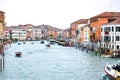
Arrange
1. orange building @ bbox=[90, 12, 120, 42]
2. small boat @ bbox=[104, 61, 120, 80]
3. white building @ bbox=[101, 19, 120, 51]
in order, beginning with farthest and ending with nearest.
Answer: orange building @ bbox=[90, 12, 120, 42]
white building @ bbox=[101, 19, 120, 51]
small boat @ bbox=[104, 61, 120, 80]

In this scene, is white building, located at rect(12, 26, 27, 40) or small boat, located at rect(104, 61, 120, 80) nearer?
small boat, located at rect(104, 61, 120, 80)

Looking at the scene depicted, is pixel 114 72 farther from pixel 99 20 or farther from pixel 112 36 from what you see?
pixel 99 20

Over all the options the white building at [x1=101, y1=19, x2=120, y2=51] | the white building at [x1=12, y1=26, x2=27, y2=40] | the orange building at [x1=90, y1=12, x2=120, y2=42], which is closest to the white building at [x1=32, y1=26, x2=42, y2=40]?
the white building at [x1=12, y1=26, x2=27, y2=40]

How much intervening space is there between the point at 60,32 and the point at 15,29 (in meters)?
43.9

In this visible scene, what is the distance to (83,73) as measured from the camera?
95.7 feet

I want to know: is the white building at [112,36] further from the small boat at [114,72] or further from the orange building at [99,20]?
the small boat at [114,72]

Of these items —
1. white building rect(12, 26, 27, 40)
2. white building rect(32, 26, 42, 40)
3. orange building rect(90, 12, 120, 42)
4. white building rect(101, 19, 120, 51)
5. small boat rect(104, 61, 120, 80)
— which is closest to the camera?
small boat rect(104, 61, 120, 80)

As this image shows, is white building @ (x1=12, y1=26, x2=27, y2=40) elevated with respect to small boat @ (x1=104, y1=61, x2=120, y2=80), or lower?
elevated

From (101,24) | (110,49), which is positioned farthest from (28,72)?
(101,24)

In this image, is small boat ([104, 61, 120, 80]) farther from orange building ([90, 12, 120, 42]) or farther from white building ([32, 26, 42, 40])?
white building ([32, 26, 42, 40])

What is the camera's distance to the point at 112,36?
161ft

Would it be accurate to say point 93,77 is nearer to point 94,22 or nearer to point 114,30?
point 114,30

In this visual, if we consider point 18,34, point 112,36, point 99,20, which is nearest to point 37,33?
point 18,34

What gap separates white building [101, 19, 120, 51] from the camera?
47969mm
